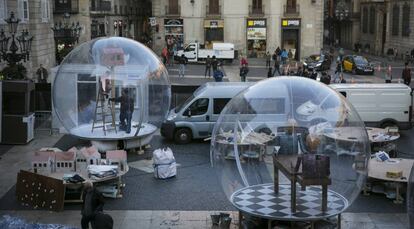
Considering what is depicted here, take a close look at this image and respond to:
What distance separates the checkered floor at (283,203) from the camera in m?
11.4

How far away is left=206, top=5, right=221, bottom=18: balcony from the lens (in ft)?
165

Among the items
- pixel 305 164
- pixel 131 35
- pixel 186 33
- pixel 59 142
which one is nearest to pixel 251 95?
pixel 305 164

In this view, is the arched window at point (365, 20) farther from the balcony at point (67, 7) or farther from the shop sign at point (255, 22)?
the balcony at point (67, 7)

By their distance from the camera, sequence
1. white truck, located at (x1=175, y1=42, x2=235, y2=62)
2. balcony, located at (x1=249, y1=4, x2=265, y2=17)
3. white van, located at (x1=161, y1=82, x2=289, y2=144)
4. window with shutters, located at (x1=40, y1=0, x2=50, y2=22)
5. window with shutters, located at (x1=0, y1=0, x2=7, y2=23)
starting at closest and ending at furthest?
white van, located at (x1=161, y1=82, x2=289, y2=144)
window with shutters, located at (x1=0, y1=0, x2=7, y2=23)
window with shutters, located at (x1=40, y1=0, x2=50, y2=22)
white truck, located at (x1=175, y1=42, x2=235, y2=62)
balcony, located at (x1=249, y1=4, x2=265, y2=17)

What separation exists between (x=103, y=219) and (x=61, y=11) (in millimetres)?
36056

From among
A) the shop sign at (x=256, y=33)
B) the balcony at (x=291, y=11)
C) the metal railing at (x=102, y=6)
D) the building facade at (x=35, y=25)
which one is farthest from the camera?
the shop sign at (x=256, y=33)

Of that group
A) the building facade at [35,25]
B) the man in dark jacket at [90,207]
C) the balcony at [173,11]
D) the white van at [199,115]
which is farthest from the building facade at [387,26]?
the man in dark jacket at [90,207]

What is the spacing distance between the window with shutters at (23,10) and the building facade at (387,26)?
31.0 m

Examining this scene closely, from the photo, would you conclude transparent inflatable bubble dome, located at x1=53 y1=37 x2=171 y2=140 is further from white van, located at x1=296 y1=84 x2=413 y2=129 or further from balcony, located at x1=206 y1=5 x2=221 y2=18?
balcony, located at x1=206 y1=5 x2=221 y2=18

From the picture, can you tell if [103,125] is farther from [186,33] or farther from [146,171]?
[186,33]

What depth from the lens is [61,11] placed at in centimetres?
4456

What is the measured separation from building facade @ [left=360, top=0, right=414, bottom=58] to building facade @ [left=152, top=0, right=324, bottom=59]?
297 inches

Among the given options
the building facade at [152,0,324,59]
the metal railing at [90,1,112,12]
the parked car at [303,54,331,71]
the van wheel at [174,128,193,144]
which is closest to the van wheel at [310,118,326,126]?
the van wheel at [174,128,193,144]

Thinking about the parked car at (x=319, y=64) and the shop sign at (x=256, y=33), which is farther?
the shop sign at (x=256, y=33)
